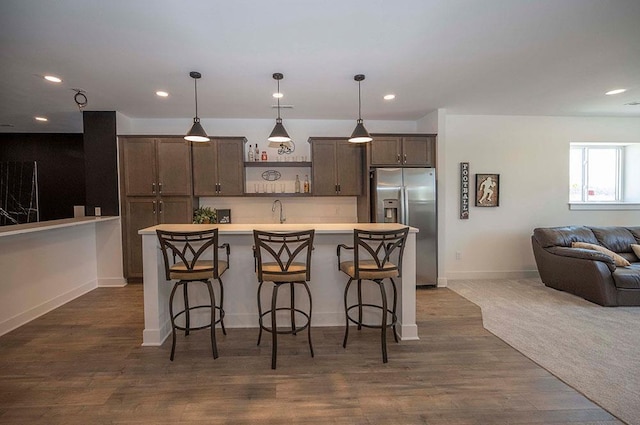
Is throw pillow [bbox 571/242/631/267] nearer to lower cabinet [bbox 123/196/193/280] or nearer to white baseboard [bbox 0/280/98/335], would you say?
lower cabinet [bbox 123/196/193/280]

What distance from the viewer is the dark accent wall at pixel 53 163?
546 centimetres

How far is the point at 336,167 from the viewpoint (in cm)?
470

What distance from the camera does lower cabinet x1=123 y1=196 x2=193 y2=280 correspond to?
445cm

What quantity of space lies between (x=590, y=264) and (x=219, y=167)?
5.18 m

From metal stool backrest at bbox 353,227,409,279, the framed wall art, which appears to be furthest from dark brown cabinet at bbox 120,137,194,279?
the framed wall art

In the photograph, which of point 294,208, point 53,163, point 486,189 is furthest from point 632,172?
point 53,163

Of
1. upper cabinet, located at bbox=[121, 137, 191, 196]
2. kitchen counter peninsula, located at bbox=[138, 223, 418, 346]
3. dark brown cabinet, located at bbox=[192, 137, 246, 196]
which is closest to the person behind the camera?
kitchen counter peninsula, located at bbox=[138, 223, 418, 346]

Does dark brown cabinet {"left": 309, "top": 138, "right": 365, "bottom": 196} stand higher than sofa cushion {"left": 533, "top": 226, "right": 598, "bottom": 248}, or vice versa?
dark brown cabinet {"left": 309, "top": 138, "right": 365, "bottom": 196}

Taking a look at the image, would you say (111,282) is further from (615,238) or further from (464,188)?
(615,238)

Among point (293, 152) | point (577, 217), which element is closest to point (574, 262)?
point (577, 217)

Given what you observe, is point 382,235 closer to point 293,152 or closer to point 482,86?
point 482,86

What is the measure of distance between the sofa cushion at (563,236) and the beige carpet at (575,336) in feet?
2.27

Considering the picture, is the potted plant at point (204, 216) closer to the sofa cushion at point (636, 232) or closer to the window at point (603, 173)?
the window at point (603, 173)

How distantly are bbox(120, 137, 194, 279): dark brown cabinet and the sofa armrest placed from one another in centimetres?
535
